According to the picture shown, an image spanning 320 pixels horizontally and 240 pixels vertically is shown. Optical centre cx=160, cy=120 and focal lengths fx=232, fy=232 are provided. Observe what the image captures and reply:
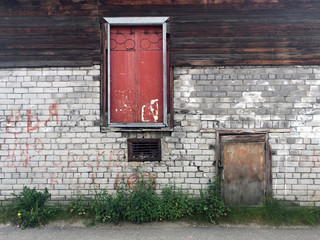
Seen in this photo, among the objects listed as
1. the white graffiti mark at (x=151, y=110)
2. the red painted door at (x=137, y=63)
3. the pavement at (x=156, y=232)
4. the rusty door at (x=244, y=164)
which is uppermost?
the red painted door at (x=137, y=63)

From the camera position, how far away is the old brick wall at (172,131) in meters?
4.43

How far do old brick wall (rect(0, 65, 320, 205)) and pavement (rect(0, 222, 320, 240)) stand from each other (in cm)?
62

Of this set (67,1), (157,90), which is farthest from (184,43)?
(67,1)

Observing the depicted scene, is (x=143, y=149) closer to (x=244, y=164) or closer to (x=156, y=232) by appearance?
(x=156, y=232)

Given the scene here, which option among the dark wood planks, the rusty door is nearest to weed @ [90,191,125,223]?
the rusty door

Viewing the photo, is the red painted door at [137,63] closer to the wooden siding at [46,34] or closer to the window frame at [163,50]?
the window frame at [163,50]

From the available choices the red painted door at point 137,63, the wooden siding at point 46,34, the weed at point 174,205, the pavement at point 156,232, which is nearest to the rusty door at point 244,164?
the pavement at point 156,232

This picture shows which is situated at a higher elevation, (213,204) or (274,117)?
(274,117)

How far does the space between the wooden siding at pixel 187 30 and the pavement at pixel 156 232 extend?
9.83 feet

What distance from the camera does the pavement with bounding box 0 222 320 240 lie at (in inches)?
148

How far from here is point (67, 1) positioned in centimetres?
450

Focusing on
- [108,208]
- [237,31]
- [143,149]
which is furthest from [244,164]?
[108,208]

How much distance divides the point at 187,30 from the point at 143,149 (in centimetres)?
244

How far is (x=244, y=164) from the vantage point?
4.43 metres
